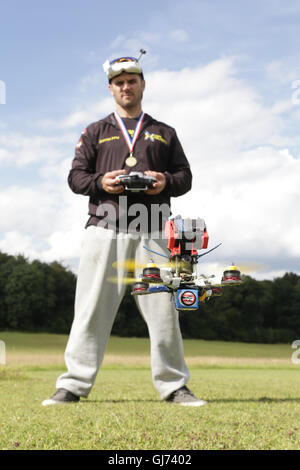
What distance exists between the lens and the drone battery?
100 inches

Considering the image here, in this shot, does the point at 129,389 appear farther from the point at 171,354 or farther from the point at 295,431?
the point at 295,431

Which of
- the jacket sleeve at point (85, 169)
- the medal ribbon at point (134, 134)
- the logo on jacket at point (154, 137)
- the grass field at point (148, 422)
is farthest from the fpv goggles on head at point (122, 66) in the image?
the grass field at point (148, 422)

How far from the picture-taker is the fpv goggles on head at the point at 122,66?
168 inches

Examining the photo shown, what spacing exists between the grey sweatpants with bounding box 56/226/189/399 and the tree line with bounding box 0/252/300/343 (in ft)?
77.6

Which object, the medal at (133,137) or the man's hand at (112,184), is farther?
the medal at (133,137)

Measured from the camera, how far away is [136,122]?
4.73m

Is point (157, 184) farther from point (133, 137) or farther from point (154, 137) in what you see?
point (154, 137)

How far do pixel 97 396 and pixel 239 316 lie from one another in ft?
89.8

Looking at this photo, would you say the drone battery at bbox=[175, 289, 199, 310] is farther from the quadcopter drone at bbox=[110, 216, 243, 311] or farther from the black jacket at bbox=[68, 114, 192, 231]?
the black jacket at bbox=[68, 114, 192, 231]

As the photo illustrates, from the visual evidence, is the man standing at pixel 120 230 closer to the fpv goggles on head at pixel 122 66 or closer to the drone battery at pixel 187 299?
the fpv goggles on head at pixel 122 66

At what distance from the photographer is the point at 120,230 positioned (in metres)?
4.77

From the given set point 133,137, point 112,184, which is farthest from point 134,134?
point 112,184

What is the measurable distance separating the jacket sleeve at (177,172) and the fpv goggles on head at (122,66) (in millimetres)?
960

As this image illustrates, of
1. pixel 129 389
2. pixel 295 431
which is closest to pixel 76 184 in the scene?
pixel 295 431
